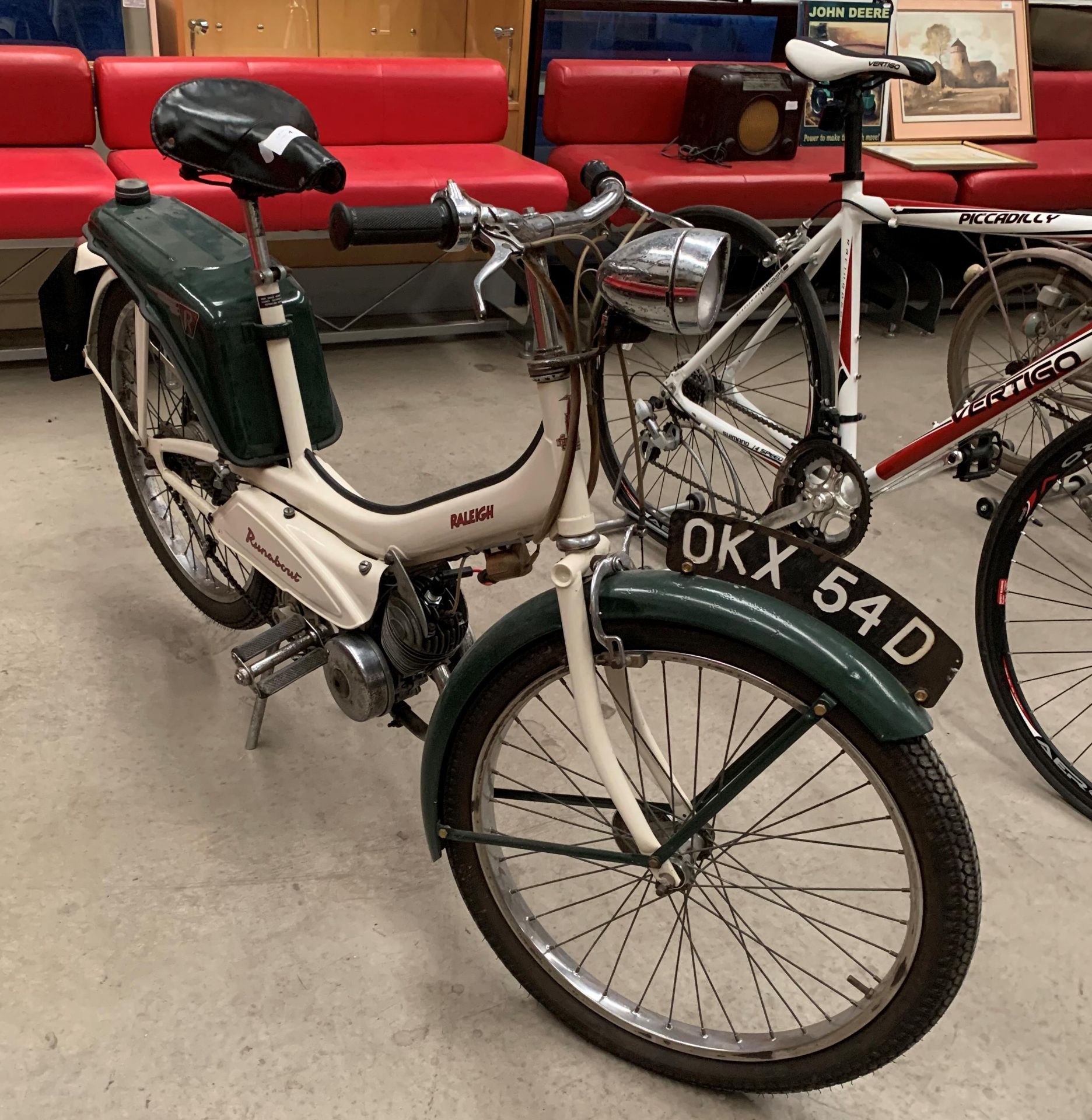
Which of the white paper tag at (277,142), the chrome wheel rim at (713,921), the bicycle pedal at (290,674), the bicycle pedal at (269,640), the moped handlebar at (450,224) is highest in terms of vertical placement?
the white paper tag at (277,142)

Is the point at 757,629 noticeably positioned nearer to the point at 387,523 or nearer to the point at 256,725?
the point at 387,523

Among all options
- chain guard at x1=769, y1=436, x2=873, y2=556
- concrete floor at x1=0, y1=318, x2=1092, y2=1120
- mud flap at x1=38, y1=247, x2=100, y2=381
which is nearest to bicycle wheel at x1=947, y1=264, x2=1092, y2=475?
chain guard at x1=769, y1=436, x2=873, y2=556

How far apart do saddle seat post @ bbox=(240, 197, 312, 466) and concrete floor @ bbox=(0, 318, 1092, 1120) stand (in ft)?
2.09

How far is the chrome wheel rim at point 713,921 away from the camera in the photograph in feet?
4.81

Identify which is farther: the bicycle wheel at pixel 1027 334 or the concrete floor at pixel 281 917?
the bicycle wheel at pixel 1027 334

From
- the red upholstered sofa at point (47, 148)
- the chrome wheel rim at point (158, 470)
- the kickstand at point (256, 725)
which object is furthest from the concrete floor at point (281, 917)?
the red upholstered sofa at point (47, 148)

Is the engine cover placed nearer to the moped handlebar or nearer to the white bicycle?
the white bicycle

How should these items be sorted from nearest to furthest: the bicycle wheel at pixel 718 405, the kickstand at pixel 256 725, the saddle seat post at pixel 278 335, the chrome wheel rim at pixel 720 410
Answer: the saddle seat post at pixel 278 335 < the kickstand at pixel 256 725 < the bicycle wheel at pixel 718 405 < the chrome wheel rim at pixel 720 410

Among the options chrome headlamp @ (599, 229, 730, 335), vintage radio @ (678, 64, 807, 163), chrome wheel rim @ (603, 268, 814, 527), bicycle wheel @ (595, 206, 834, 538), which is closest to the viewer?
chrome headlamp @ (599, 229, 730, 335)

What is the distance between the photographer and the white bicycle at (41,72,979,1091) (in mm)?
1261

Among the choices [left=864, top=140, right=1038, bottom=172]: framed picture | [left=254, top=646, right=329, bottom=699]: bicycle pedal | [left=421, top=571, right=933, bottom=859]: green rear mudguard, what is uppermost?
[left=864, top=140, right=1038, bottom=172]: framed picture

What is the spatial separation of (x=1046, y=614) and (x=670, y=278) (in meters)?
1.96

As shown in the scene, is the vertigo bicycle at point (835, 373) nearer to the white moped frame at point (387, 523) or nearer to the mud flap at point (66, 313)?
the white moped frame at point (387, 523)

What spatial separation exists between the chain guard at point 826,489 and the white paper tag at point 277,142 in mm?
1275
